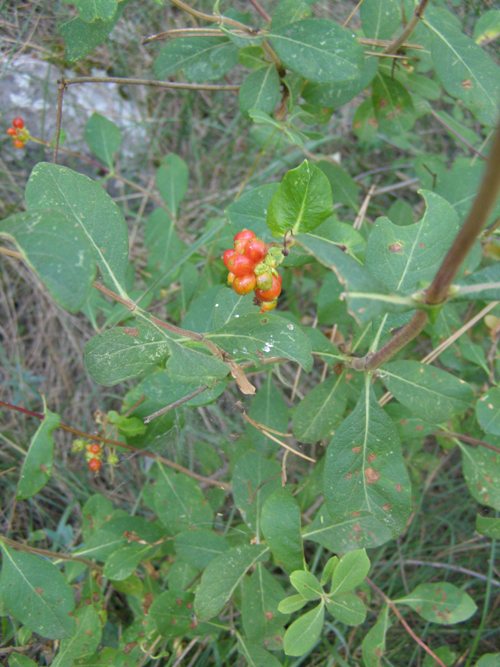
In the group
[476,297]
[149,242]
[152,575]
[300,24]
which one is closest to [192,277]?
[149,242]

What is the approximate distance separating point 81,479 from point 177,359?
78.0 inches

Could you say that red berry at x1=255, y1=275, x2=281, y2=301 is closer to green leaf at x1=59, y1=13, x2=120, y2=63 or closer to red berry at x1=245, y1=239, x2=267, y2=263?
red berry at x1=245, y1=239, x2=267, y2=263

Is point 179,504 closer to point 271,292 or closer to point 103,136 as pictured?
point 271,292

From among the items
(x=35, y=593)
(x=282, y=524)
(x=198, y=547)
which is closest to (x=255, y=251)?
(x=282, y=524)

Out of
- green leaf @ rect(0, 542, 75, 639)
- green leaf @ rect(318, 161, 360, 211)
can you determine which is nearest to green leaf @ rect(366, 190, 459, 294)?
green leaf @ rect(318, 161, 360, 211)

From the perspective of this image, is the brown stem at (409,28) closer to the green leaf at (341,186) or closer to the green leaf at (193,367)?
the green leaf at (341,186)

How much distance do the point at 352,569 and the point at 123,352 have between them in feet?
2.73

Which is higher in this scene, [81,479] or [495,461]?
[495,461]

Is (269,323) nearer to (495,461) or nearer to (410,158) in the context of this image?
(495,461)

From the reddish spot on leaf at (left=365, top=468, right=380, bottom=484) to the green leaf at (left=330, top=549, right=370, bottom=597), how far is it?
0.62 ft

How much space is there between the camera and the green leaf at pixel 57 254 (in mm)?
1109

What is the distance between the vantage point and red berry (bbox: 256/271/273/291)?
1.46 m

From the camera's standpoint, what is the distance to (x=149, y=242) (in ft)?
9.86

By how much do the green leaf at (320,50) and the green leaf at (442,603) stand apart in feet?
5.95
